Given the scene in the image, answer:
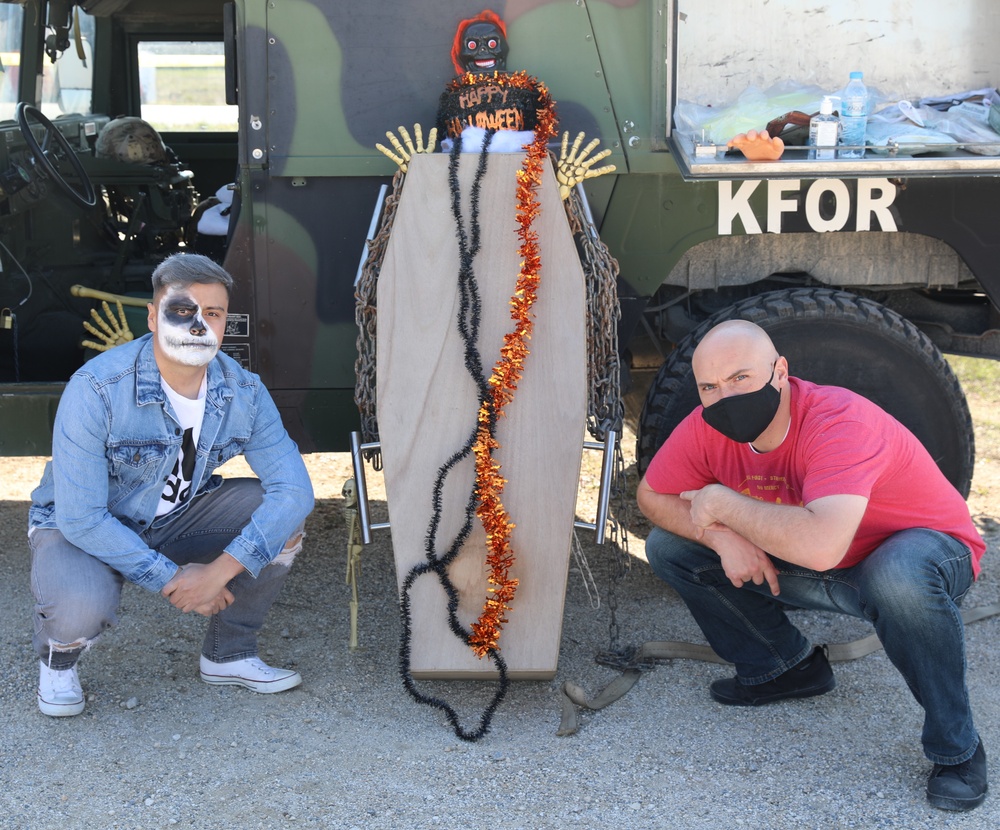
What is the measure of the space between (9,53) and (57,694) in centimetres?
233

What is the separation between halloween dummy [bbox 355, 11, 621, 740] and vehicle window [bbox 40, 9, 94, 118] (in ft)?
6.13

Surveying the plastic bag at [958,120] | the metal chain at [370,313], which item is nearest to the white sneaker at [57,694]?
the metal chain at [370,313]

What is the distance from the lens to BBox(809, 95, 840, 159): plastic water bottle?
3.21 meters

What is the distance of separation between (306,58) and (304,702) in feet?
5.72

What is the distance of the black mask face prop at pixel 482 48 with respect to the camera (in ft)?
10.6

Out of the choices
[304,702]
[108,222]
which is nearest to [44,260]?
[108,222]

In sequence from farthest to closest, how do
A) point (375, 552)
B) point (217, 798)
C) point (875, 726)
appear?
point (375, 552)
point (875, 726)
point (217, 798)

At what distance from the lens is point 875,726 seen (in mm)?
2889

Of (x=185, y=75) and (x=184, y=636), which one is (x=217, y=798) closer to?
(x=184, y=636)

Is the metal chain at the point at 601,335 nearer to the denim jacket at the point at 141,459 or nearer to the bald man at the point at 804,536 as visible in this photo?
the bald man at the point at 804,536

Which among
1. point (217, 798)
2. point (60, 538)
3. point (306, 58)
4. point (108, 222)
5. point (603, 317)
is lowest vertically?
point (217, 798)

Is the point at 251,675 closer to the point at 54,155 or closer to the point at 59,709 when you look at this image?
the point at 59,709

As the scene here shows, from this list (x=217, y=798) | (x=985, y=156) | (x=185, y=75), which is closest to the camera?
(x=217, y=798)

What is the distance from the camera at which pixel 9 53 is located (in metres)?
4.08
